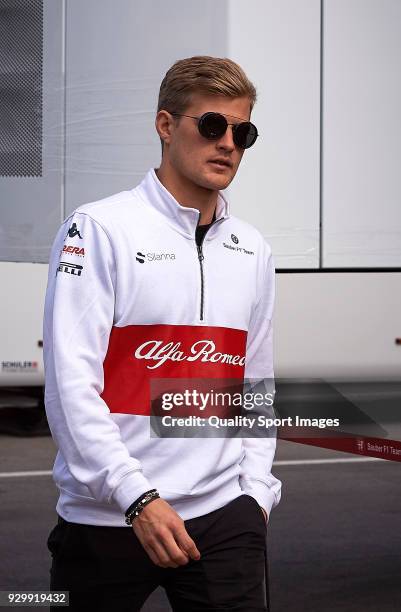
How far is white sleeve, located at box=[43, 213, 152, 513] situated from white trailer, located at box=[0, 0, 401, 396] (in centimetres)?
259

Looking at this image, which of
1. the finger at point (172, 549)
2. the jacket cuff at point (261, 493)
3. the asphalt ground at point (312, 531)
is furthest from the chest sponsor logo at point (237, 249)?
the asphalt ground at point (312, 531)

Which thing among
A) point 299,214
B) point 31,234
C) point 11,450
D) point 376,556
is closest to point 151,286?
point 299,214

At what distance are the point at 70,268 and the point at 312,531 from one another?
5.18 metres

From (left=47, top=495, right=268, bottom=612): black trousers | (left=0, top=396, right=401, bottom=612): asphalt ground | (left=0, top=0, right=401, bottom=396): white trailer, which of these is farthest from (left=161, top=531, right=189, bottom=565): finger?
(left=0, top=396, right=401, bottom=612): asphalt ground

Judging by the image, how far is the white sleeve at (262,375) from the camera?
2869 millimetres

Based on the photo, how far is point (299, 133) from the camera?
526cm

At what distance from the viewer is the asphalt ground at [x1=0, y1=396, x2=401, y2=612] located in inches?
237

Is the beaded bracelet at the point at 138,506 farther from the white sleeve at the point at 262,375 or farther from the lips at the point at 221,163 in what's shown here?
the lips at the point at 221,163

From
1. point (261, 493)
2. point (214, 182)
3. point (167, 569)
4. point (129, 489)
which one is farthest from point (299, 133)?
point (129, 489)

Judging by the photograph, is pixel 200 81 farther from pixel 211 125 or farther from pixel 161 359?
pixel 161 359

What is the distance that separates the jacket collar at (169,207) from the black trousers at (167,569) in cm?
60

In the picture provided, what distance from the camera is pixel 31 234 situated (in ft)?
18.6

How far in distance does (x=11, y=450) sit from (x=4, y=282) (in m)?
5.46

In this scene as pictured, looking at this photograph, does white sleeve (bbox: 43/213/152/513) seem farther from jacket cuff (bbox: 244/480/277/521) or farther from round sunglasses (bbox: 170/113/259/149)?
jacket cuff (bbox: 244/480/277/521)
